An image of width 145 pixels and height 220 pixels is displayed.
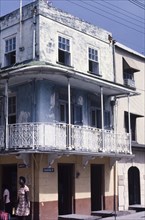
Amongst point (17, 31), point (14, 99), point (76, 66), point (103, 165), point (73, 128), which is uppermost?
point (17, 31)

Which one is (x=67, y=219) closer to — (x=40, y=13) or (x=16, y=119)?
(x=16, y=119)

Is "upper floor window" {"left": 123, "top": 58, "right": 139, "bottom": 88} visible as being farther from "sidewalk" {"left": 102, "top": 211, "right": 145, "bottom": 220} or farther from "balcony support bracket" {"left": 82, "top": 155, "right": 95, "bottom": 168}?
"sidewalk" {"left": 102, "top": 211, "right": 145, "bottom": 220}

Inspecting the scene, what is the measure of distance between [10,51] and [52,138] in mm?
5347

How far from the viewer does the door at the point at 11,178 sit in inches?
792

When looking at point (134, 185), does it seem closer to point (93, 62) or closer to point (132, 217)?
point (132, 217)

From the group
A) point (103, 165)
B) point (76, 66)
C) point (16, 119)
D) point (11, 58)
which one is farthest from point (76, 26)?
point (103, 165)

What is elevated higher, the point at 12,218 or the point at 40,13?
the point at 40,13

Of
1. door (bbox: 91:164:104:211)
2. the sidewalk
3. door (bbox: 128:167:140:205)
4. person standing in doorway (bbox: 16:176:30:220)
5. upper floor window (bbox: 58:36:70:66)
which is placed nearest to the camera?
person standing in doorway (bbox: 16:176:30:220)

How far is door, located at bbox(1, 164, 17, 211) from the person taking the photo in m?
20.1

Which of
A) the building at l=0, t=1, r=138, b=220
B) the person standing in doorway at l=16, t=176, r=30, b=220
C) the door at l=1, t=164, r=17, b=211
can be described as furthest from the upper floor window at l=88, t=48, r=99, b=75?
the person standing in doorway at l=16, t=176, r=30, b=220

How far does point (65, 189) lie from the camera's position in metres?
20.2

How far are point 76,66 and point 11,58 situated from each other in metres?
3.17

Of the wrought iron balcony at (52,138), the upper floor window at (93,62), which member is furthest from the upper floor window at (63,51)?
the wrought iron balcony at (52,138)

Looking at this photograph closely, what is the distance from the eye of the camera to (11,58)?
21.0 metres
